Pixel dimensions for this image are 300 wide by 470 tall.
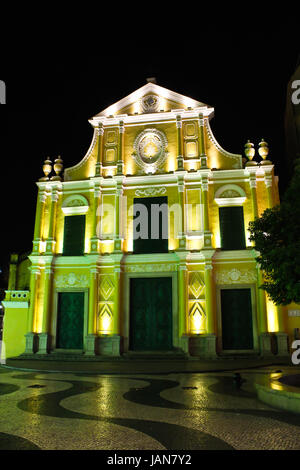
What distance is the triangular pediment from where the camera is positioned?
22.8 metres

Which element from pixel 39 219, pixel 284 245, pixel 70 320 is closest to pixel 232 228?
pixel 284 245

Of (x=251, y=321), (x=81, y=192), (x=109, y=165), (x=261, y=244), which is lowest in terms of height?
(x=251, y=321)

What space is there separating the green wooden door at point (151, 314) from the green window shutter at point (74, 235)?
390 centimetres

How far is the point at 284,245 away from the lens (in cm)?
1018

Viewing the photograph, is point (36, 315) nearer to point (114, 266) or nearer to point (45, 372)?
point (114, 266)

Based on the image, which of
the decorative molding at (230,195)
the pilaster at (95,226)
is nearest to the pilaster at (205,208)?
the decorative molding at (230,195)

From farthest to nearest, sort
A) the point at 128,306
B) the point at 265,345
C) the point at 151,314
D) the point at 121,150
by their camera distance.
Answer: the point at 121,150 < the point at 128,306 < the point at 151,314 < the point at 265,345

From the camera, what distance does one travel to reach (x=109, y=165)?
2273 centimetres

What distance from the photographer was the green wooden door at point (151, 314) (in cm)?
1962

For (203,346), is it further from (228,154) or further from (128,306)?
(228,154)

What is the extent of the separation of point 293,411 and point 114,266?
14.7 metres

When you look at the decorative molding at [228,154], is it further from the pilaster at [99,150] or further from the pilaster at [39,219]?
the pilaster at [39,219]

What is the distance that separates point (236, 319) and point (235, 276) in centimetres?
227
